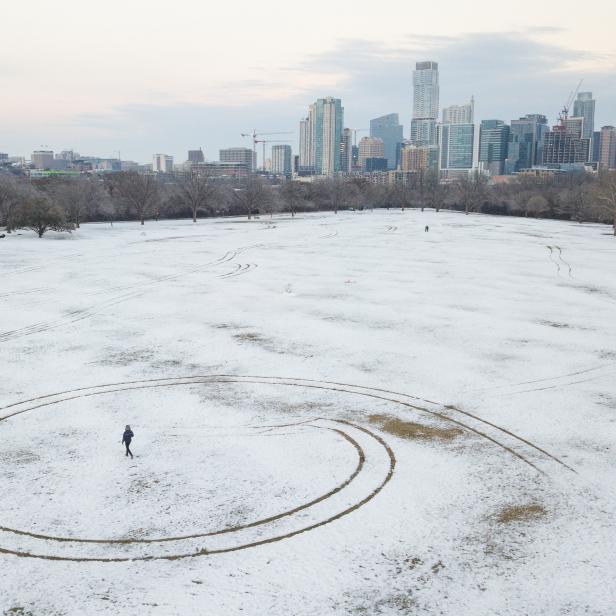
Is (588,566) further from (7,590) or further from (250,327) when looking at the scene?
(250,327)

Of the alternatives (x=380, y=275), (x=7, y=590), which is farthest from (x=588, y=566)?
(x=380, y=275)

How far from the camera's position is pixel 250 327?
1795 inches

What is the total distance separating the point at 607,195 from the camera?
124438mm

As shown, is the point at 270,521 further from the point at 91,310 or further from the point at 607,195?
the point at 607,195

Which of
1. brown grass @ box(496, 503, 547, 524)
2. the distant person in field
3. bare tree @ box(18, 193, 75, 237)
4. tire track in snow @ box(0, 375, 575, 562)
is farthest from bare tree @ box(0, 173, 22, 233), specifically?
brown grass @ box(496, 503, 547, 524)

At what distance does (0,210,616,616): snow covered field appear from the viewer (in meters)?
17.8

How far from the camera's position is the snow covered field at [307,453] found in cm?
1778

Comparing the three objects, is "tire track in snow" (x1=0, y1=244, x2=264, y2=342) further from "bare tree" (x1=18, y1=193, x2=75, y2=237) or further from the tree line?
the tree line

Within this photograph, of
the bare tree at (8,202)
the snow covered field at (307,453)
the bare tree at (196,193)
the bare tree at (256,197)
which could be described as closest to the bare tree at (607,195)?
the snow covered field at (307,453)

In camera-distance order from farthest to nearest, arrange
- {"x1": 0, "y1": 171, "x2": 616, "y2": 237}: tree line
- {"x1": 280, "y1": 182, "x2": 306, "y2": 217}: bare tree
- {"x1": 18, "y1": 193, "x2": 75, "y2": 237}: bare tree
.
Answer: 1. {"x1": 280, "y1": 182, "x2": 306, "y2": 217}: bare tree
2. {"x1": 0, "y1": 171, "x2": 616, "y2": 237}: tree line
3. {"x1": 18, "y1": 193, "x2": 75, "y2": 237}: bare tree

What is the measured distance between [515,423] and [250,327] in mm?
22330

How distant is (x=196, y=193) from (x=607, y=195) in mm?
93540

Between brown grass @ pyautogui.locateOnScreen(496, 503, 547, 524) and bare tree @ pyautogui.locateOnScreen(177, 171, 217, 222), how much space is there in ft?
447

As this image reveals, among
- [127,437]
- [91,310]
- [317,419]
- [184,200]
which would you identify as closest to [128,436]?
[127,437]
